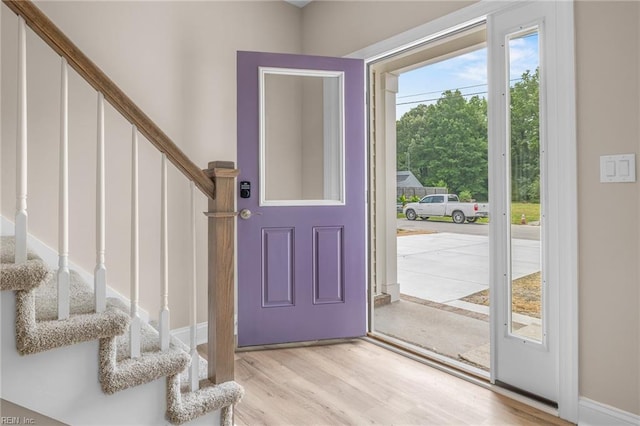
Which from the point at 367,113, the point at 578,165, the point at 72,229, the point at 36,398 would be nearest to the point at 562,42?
the point at 578,165

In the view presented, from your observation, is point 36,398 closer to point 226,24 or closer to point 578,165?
point 578,165

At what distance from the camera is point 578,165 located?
6.15 feet

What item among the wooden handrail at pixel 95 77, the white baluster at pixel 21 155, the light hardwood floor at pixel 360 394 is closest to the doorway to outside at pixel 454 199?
the light hardwood floor at pixel 360 394

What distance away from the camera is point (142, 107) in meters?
2.62

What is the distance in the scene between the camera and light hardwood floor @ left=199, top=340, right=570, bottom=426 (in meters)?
1.93

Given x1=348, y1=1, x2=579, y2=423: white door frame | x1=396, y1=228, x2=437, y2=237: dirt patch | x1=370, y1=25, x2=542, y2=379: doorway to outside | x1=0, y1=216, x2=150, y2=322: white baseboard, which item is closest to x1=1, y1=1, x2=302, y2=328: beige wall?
x1=0, y1=216, x2=150, y2=322: white baseboard

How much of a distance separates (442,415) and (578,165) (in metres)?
1.33

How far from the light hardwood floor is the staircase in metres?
0.48

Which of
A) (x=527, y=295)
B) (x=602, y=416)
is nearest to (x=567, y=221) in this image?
(x=527, y=295)

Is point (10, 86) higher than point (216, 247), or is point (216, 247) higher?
point (10, 86)

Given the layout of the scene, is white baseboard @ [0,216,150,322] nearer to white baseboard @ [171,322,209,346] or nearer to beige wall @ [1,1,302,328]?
beige wall @ [1,1,302,328]

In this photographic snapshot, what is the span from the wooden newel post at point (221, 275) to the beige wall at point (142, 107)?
1.15 meters

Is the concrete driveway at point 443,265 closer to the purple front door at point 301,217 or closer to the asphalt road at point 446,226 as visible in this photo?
the asphalt road at point 446,226

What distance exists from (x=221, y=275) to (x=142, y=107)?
4.98ft
